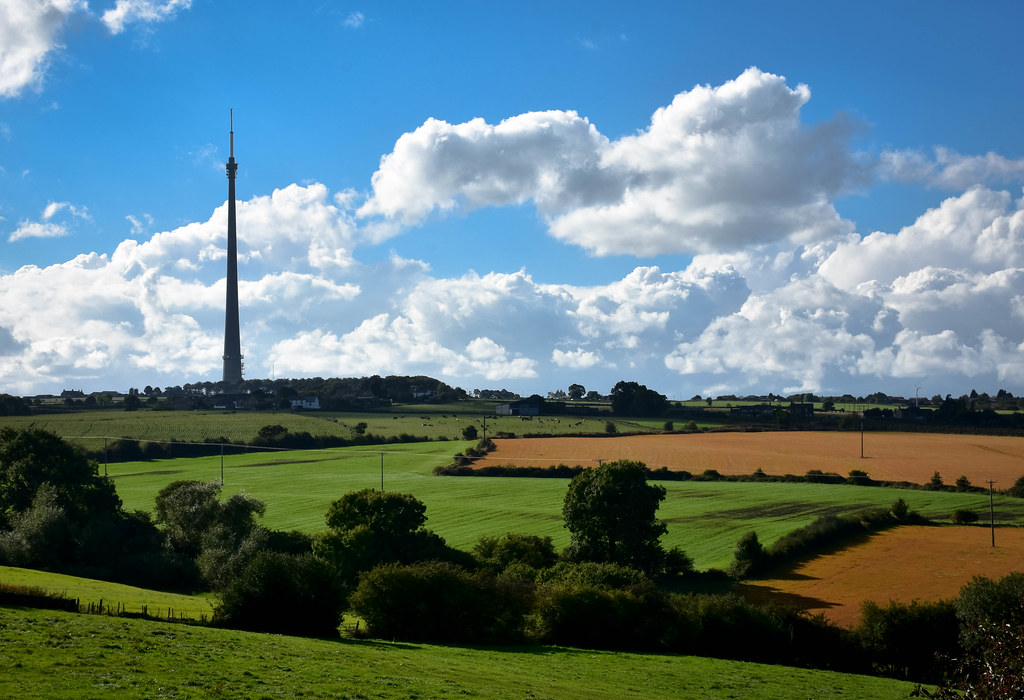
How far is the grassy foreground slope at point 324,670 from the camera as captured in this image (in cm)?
2448

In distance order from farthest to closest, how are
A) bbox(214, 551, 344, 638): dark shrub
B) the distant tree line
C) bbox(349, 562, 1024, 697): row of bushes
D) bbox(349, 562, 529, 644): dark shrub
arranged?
bbox(349, 562, 1024, 697): row of bushes < bbox(349, 562, 529, 644): dark shrub < the distant tree line < bbox(214, 551, 344, 638): dark shrub

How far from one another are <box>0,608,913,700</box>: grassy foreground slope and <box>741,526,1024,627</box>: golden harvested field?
1501 centimetres

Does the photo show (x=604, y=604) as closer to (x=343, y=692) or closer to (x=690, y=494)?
(x=343, y=692)

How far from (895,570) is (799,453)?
5592cm

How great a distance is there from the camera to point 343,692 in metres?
26.4

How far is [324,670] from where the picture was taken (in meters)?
29.3

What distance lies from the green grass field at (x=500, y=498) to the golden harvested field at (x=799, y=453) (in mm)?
7655

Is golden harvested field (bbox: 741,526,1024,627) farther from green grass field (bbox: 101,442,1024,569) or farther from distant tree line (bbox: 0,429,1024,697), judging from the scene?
green grass field (bbox: 101,442,1024,569)

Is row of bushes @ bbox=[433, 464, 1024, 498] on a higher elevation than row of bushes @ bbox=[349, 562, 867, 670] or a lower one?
higher

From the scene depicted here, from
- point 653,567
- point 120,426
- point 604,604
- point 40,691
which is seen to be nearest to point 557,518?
point 653,567

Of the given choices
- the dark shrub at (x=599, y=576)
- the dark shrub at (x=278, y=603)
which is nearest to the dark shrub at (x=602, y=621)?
the dark shrub at (x=599, y=576)

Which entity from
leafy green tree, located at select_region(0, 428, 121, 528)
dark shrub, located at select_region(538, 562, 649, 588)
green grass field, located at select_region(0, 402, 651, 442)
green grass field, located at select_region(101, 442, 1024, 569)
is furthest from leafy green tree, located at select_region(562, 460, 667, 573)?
green grass field, located at select_region(0, 402, 651, 442)

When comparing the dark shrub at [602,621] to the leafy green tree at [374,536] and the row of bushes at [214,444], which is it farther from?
the row of bushes at [214,444]

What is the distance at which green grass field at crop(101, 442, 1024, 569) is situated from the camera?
79.4 m
